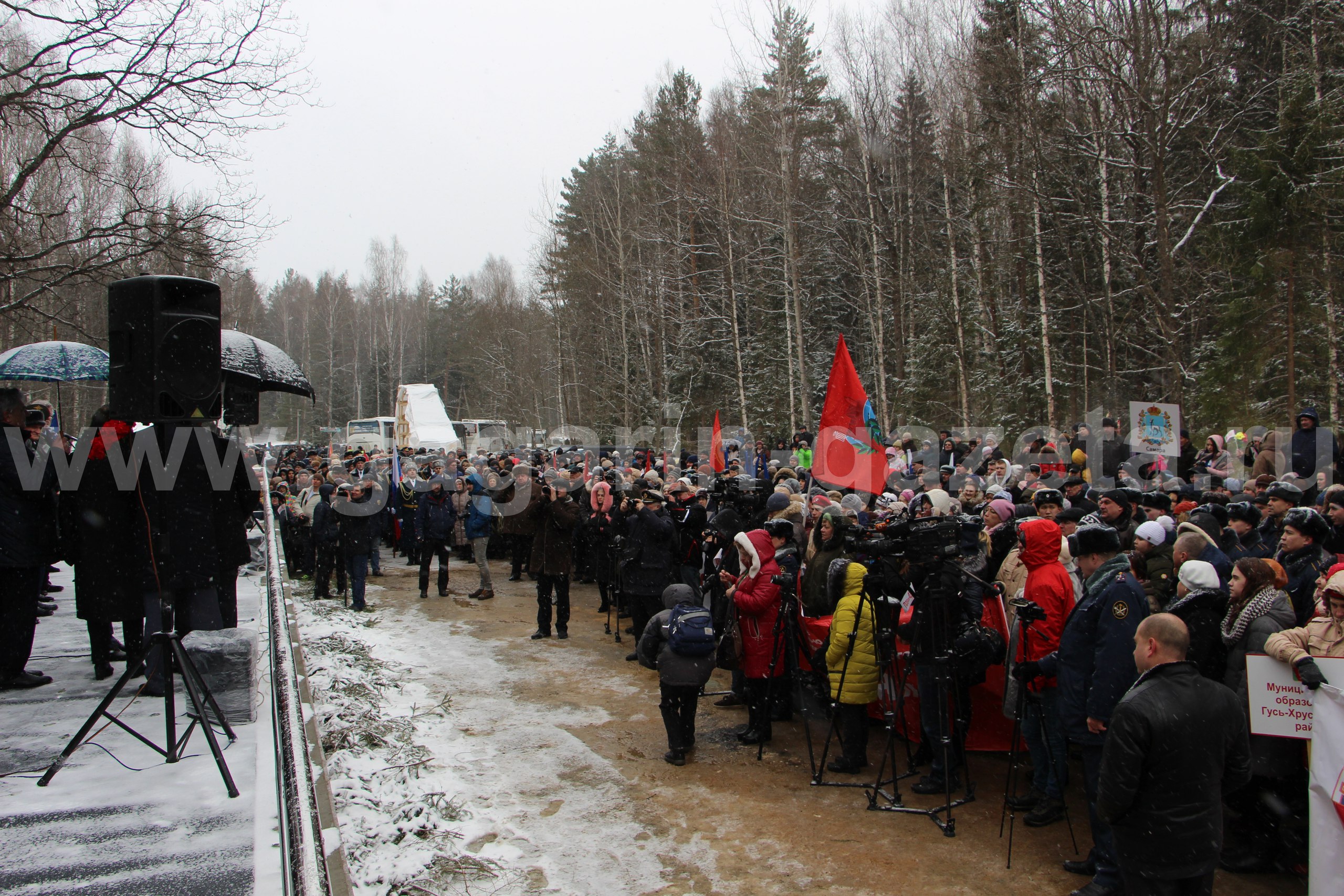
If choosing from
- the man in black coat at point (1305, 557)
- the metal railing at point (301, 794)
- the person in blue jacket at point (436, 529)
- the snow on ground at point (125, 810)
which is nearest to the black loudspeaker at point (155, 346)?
the metal railing at point (301, 794)

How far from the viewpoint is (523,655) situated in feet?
31.8

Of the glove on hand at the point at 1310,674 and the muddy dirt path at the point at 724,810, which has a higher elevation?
the glove on hand at the point at 1310,674

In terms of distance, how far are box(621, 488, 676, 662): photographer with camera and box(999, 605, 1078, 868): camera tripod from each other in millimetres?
3958

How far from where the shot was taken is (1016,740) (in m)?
5.09

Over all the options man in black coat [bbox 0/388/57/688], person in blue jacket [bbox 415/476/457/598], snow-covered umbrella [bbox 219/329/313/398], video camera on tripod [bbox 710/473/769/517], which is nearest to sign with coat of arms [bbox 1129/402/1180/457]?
video camera on tripod [bbox 710/473/769/517]

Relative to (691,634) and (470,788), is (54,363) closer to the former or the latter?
(470,788)

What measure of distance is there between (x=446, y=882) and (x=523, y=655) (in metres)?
5.08

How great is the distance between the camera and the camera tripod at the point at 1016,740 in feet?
16.2

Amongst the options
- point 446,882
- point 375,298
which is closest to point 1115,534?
point 446,882

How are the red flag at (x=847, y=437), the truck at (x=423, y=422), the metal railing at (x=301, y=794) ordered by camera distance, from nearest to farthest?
the metal railing at (x=301, y=794) → the red flag at (x=847, y=437) → the truck at (x=423, y=422)

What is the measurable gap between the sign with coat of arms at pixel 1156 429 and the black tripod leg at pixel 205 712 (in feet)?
39.9

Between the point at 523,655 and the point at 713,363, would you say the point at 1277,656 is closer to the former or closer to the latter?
the point at 523,655

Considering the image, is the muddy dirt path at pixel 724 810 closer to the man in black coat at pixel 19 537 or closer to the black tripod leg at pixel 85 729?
the black tripod leg at pixel 85 729

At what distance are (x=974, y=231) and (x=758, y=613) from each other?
19340 mm
